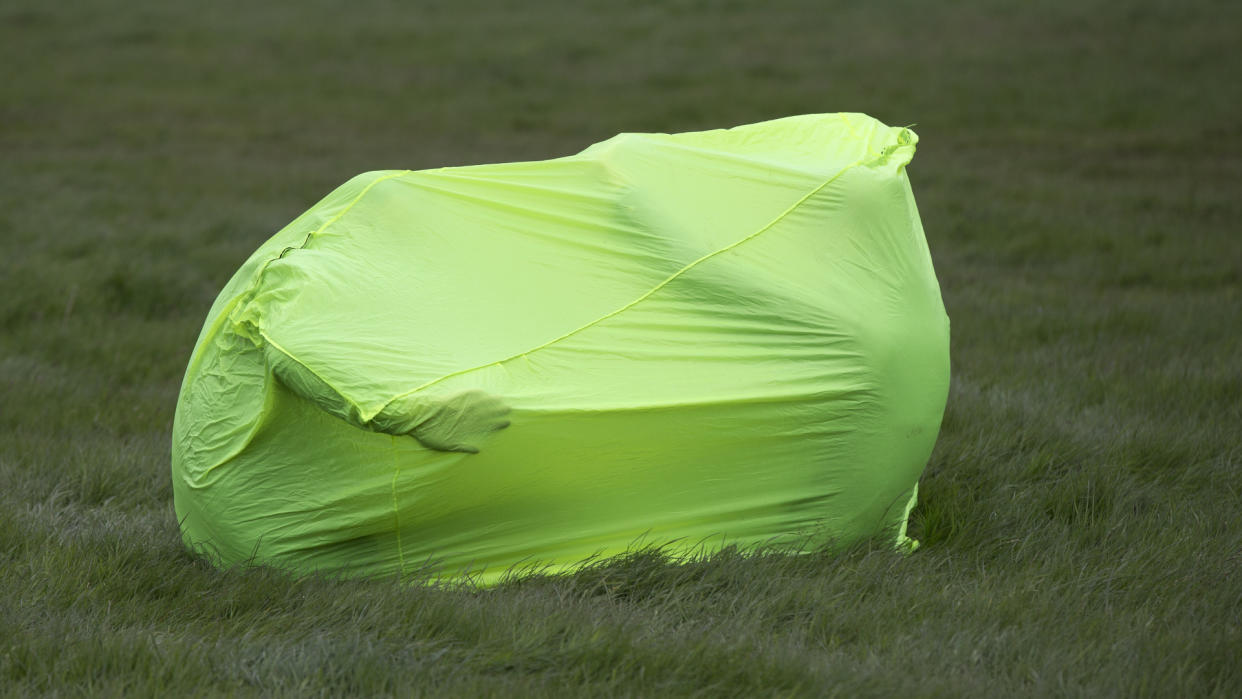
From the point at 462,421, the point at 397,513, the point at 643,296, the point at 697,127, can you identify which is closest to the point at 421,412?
the point at 462,421

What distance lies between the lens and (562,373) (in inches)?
115

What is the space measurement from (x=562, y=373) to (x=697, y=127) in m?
8.95

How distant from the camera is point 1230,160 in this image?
10.3 m

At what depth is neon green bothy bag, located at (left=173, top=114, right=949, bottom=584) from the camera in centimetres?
284

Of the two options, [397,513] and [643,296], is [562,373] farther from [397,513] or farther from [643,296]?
[397,513]

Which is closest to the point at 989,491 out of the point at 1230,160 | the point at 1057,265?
the point at 1057,265

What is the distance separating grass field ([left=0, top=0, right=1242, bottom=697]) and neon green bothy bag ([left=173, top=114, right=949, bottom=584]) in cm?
16

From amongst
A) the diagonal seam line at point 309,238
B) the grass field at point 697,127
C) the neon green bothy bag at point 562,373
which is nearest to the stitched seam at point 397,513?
the neon green bothy bag at point 562,373

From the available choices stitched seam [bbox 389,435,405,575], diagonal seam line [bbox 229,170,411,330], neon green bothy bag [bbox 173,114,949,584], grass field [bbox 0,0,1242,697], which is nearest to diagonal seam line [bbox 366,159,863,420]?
neon green bothy bag [bbox 173,114,949,584]

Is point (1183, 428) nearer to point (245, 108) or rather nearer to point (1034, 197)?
point (1034, 197)

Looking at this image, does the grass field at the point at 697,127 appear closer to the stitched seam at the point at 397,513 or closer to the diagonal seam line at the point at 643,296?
the stitched seam at the point at 397,513

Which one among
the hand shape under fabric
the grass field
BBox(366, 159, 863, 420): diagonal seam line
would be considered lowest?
the grass field

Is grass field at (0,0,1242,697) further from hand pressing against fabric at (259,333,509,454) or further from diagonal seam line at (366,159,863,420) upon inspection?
diagonal seam line at (366,159,863,420)

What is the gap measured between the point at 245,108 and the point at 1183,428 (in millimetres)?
11267
